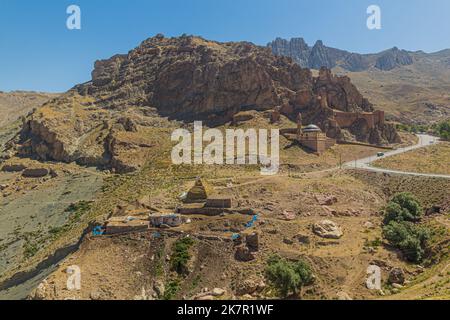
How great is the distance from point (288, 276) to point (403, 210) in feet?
69.6

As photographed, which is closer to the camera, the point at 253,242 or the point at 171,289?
the point at 171,289

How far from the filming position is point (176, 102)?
9794 centimetres

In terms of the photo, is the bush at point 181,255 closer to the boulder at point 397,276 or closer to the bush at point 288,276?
the bush at point 288,276

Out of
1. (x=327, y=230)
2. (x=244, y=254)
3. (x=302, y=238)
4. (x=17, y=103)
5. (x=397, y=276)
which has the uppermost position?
(x=17, y=103)

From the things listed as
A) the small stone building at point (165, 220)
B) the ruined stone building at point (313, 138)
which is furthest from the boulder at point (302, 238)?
the ruined stone building at point (313, 138)

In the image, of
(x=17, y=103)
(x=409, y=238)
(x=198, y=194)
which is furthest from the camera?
(x=17, y=103)

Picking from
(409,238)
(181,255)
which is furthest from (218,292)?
(409,238)

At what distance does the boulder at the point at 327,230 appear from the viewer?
37.6 meters

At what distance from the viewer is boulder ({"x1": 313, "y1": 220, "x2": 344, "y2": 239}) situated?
37625mm

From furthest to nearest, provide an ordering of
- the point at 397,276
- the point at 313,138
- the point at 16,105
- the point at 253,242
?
the point at 16,105, the point at 313,138, the point at 253,242, the point at 397,276

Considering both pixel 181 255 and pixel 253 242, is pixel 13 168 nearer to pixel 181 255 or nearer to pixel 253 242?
pixel 181 255

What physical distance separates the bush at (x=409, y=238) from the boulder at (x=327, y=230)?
15.6 feet

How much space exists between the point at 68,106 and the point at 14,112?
3014 inches
